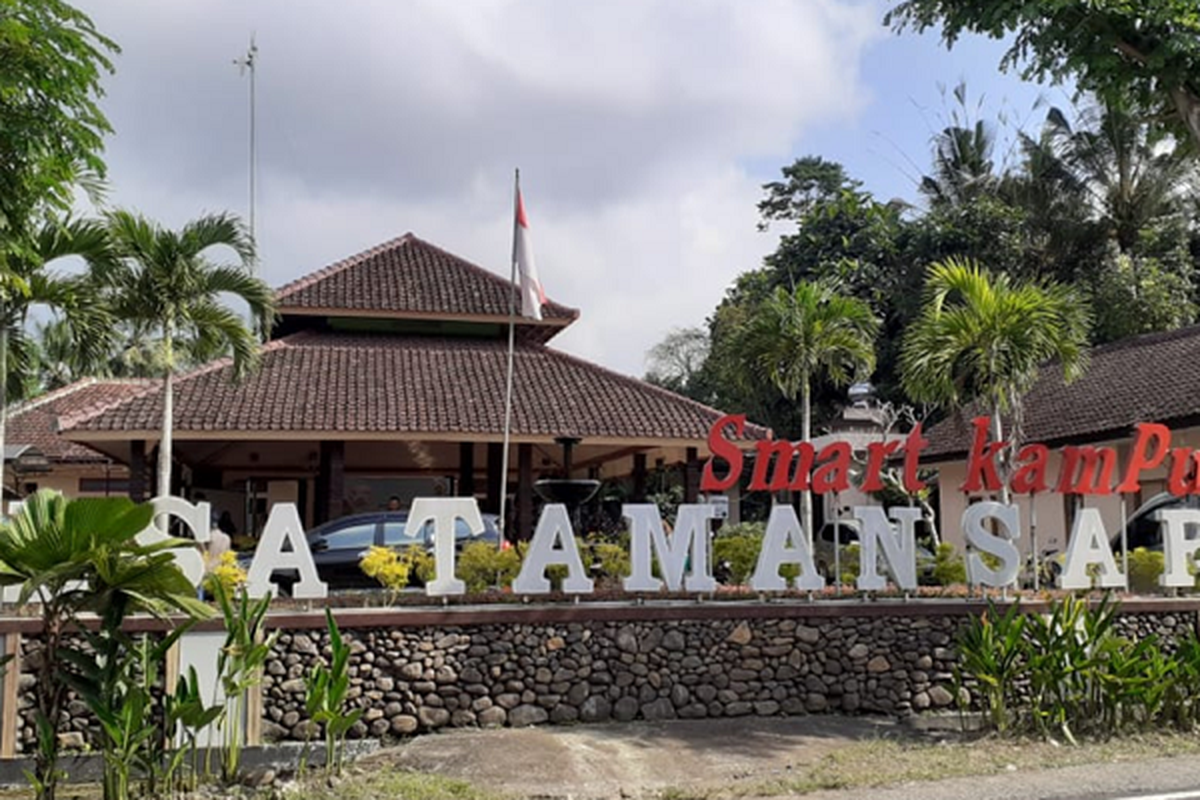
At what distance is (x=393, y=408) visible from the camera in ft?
64.2

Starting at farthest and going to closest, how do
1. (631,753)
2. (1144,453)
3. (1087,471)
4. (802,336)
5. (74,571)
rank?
(802,336) → (1144,453) → (1087,471) → (631,753) → (74,571)

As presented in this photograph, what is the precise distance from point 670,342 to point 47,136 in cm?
4174

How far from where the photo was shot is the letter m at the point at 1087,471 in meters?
13.3

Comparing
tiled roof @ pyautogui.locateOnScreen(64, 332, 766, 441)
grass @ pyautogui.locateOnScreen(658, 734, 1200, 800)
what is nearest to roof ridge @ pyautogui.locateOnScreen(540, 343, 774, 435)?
tiled roof @ pyautogui.locateOnScreen(64, 332, 766, 441)

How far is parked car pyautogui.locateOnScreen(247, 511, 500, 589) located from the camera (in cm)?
1633

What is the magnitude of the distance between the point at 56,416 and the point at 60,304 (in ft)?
49.0

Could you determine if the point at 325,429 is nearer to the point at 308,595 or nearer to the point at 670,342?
the point at 308,595

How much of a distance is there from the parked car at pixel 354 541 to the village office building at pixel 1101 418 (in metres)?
9.17

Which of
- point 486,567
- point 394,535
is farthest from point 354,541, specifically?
point 486,567

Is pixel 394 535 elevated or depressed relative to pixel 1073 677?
elevated

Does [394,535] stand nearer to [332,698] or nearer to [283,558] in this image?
[283,558]

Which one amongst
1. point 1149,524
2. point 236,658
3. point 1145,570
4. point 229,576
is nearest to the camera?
point 236,658

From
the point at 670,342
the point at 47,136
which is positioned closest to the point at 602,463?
the point at 47,136

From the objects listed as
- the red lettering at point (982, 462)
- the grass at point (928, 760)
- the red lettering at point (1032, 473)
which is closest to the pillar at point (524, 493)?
the red lettering at point (982, 462)
